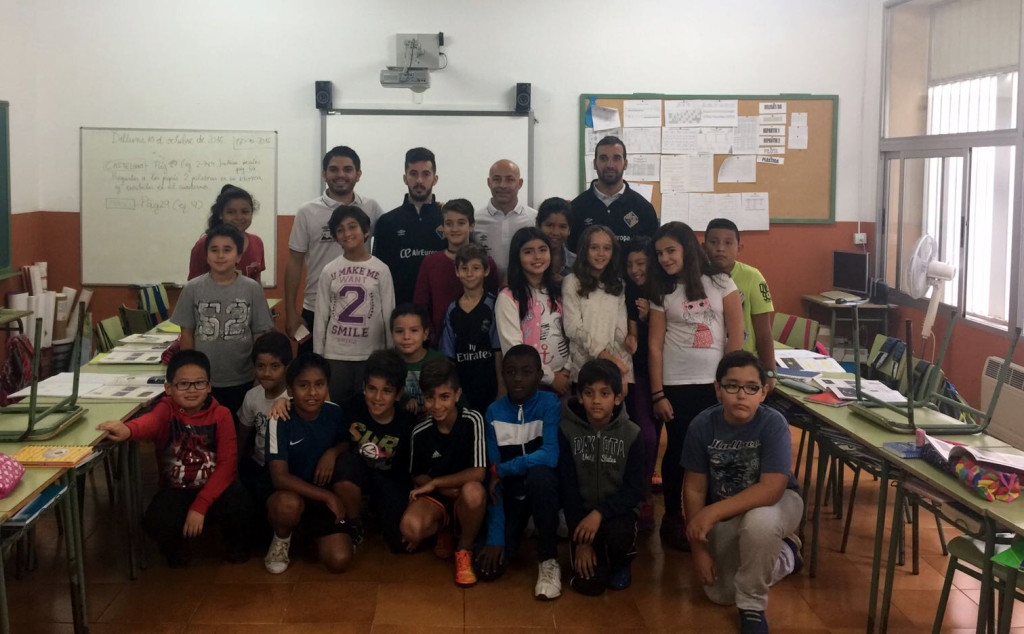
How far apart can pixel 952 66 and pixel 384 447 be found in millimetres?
4788

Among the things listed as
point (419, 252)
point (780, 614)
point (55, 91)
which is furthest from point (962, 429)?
point (55, 91)

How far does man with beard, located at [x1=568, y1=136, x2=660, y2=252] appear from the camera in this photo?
4.29 meters

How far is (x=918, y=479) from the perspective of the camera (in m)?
2.81

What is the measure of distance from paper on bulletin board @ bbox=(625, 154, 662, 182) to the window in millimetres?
1678

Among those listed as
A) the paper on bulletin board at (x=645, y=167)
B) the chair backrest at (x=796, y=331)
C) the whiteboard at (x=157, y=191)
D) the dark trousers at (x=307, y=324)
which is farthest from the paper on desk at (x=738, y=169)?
the dark trousers at (x=307, y=324)

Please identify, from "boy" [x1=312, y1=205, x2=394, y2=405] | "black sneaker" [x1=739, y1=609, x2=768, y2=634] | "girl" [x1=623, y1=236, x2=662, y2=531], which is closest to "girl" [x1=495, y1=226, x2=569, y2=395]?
"girl" [x1=623, y1=236, x2=662, y2=531]

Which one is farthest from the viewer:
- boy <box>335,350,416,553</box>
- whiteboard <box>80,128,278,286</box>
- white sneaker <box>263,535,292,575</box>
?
whiteboard <box>80,128,278,286</box>

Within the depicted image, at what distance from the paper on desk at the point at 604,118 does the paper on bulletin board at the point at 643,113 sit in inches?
2.9

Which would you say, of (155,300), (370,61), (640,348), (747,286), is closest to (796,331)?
(747,286)

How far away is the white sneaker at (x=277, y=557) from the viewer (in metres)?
3.48

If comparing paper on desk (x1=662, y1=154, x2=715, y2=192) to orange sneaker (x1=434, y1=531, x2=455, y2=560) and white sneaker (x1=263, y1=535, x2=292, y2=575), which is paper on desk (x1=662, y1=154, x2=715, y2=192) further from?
white sneaker (x1=263, y1=535, x2=292, y2=575)

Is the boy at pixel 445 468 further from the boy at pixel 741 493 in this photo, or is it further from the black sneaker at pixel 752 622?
the black sneaker at pixel 752 622

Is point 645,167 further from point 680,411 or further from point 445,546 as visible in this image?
point 445,546

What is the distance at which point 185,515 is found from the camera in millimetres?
3441
